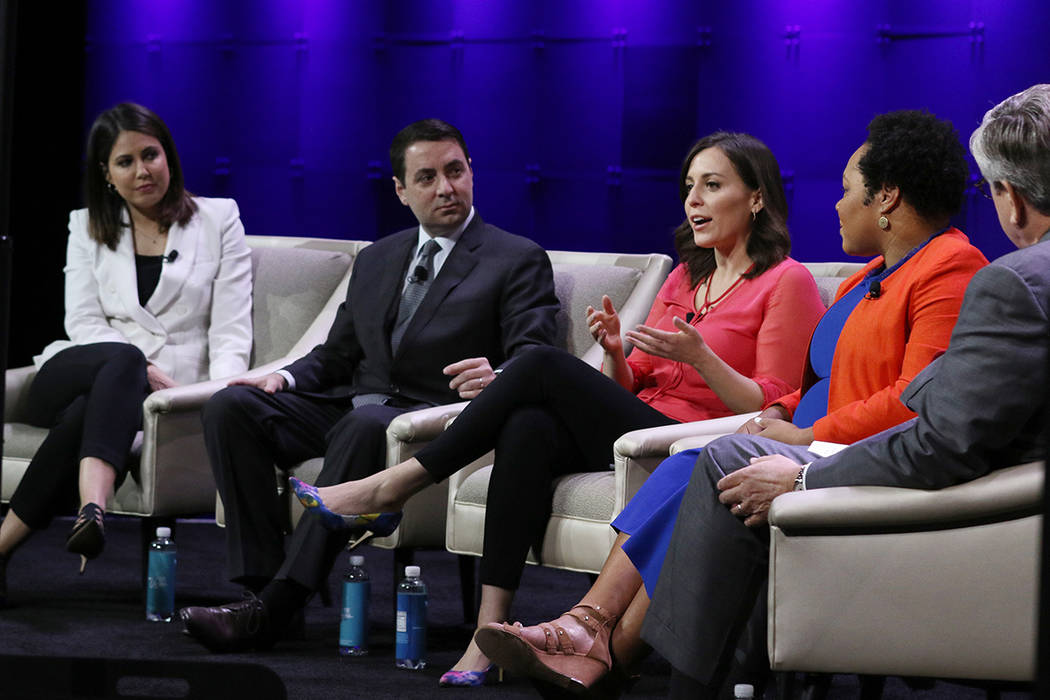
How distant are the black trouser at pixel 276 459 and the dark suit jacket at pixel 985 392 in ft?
4.75

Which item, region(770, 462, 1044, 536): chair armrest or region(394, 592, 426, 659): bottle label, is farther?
region(394, 592, 426, 659): bottle label

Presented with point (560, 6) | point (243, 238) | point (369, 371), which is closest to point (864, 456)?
point (369, 371)

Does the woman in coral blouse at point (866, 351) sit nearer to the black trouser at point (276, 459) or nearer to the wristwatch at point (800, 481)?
the wristwatch at point (800, 481)

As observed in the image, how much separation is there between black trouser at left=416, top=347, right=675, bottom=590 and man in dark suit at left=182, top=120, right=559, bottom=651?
1.22 feet

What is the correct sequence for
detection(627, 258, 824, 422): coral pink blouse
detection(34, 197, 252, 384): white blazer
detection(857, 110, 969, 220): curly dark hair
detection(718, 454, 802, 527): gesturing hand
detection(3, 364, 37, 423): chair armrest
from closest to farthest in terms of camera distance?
detection(718, 454, 802, 527): gesturing hand < detection(857, 110, 969, 220): curly dark hair < detection(627, 258, 824, 422): coral pink blouse < detection(3, 364, 37, 423): chair armrest < detection(34, 197, 252, 384): white blazer

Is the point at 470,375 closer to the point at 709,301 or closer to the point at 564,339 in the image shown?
the point at 564,339

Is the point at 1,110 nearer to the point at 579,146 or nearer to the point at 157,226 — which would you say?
the point at 157,226

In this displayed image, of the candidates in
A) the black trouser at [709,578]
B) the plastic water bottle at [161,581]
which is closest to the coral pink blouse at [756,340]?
the black trouser at [709,578]

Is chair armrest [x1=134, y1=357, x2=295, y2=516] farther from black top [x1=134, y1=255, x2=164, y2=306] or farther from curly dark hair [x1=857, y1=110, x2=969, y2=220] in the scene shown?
curly dark hair [x1=857, y1=110, x2=969, y2=220]

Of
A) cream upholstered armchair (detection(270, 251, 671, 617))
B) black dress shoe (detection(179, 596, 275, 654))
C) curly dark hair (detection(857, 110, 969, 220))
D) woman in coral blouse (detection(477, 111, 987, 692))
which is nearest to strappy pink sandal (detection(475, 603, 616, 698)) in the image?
woman in coral blouse (detection(477, 111, 987, 692))

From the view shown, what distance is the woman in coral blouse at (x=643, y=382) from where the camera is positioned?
9.48ft

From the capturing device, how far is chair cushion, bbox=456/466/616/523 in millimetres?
2832

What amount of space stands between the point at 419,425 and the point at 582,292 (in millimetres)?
756

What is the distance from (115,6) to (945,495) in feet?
14.4
